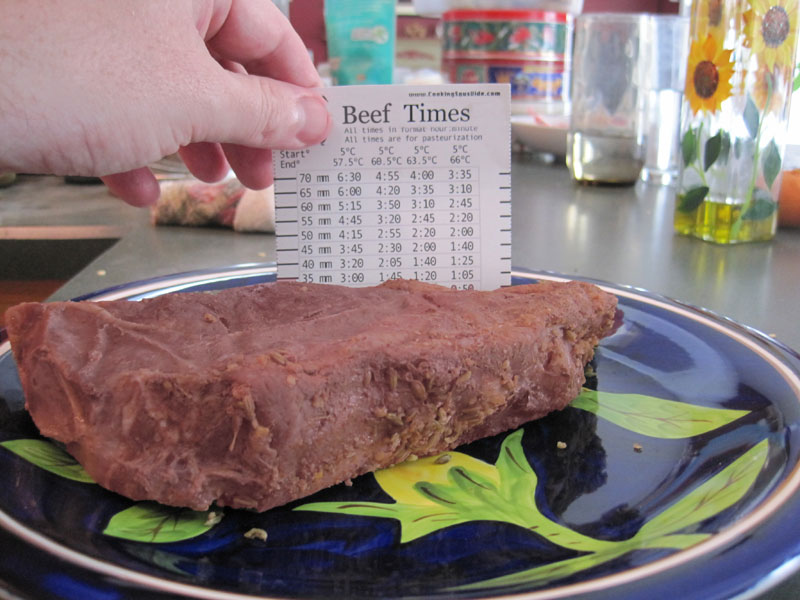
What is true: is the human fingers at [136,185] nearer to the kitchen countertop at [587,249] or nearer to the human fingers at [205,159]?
the human fingers at [205,159]

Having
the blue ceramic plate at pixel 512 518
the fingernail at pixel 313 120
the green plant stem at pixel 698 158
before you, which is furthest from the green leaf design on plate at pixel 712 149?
the fingernail at pixel 313 120

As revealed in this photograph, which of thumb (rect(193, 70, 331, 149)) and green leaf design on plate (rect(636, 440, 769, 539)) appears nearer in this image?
green leaf design on plate (rect(636, 440, 769, 539))

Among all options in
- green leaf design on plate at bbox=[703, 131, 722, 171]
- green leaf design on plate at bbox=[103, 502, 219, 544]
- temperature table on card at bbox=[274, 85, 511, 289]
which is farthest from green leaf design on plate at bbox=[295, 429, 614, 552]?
green leaf design on plate at bbox=[703, 131, 722, 171]

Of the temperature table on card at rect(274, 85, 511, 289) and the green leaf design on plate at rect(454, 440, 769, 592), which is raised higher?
the temperature table on card at rect(274, 85, 511, 289)

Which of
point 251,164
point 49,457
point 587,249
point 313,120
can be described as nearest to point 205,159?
point 251,164

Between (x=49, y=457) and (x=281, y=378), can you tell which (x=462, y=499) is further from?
(x=49, y=457)

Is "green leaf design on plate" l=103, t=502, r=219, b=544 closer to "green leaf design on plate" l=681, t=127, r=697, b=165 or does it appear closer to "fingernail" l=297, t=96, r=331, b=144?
"fingernail" l=297, t=96, r=331, b=144
